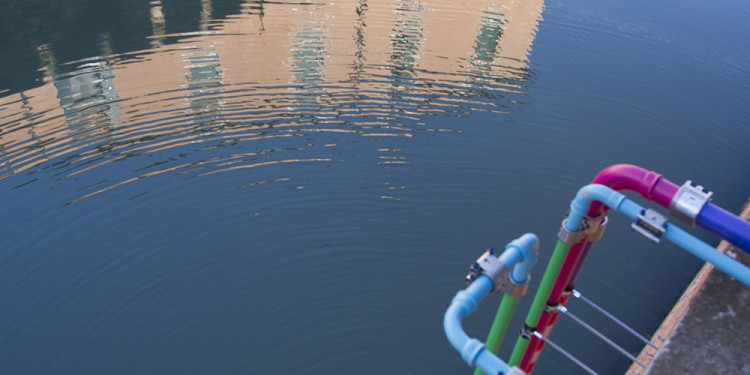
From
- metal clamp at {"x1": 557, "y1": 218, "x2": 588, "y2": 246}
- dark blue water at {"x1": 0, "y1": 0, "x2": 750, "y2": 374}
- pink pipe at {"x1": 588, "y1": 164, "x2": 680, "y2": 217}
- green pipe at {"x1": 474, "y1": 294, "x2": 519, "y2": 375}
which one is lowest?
dark blue water at {"x1": 0, "y1": 0, "x2": 750, "y2": 374}

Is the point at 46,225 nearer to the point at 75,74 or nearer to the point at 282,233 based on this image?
the point at 282,233

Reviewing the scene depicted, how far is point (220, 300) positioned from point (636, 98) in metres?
14.2

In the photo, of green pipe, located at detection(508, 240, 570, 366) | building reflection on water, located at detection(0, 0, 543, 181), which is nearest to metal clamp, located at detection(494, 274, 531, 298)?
green pipe, located at detection(508, 240, 570, 366)

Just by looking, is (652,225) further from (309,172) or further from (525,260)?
(309,172)

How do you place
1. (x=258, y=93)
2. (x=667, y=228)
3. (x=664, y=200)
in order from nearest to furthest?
1. (x=667, y=228)
2. (x=664, y=200)
3. (x=258, y=93)

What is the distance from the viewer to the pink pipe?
3355 mm

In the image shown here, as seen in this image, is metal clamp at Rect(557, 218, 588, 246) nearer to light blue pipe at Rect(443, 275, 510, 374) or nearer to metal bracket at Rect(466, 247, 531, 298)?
metal bracket at Rect(466, 247, 531, 298)

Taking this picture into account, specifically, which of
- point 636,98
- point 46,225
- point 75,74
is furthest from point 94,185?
point 636,98

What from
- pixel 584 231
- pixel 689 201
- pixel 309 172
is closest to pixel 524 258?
pixel 584 231

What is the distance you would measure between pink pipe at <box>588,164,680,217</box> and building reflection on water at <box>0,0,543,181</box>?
1050 centimetres

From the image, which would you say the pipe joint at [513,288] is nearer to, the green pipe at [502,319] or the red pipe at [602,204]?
the green pipe at [502,319]

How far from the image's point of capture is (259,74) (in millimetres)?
16531

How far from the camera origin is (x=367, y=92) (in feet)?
50.7

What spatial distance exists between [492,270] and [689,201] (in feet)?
4.21
